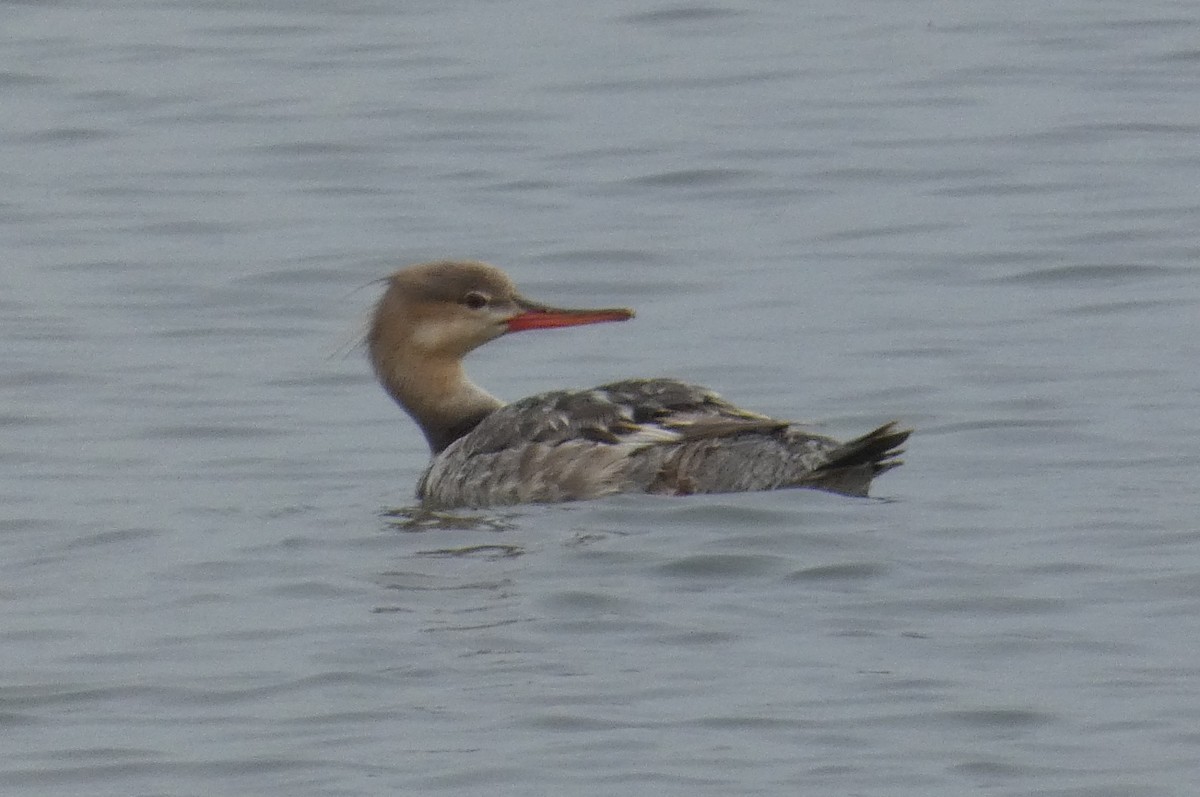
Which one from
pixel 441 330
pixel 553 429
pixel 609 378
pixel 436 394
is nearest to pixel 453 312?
pixel 441 330

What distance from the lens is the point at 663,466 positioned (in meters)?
10.5

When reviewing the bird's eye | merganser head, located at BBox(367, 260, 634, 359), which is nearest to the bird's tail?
merganser head, located at BBox(367, 260, 634, 359)

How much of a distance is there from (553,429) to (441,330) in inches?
38.5

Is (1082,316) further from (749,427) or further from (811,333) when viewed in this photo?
(749,427)

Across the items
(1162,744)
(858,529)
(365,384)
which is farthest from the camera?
(365,384)

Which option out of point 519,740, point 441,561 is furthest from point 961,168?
point 519,740

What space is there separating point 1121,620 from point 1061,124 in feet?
28.9

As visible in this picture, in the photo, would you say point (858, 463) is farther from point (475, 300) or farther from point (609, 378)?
point (609, 378)

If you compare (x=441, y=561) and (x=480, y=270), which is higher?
(x=480, y=270)

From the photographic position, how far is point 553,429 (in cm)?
Answer: 1091

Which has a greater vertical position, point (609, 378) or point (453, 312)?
point (453, 312)

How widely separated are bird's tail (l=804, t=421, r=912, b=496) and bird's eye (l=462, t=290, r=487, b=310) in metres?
1.79

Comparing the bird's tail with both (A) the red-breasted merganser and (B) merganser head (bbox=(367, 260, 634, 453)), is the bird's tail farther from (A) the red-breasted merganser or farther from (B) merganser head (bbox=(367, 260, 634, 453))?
(B) merganser head (bbox=(367, 260, 634, 453))

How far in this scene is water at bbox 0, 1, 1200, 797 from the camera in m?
7.84
